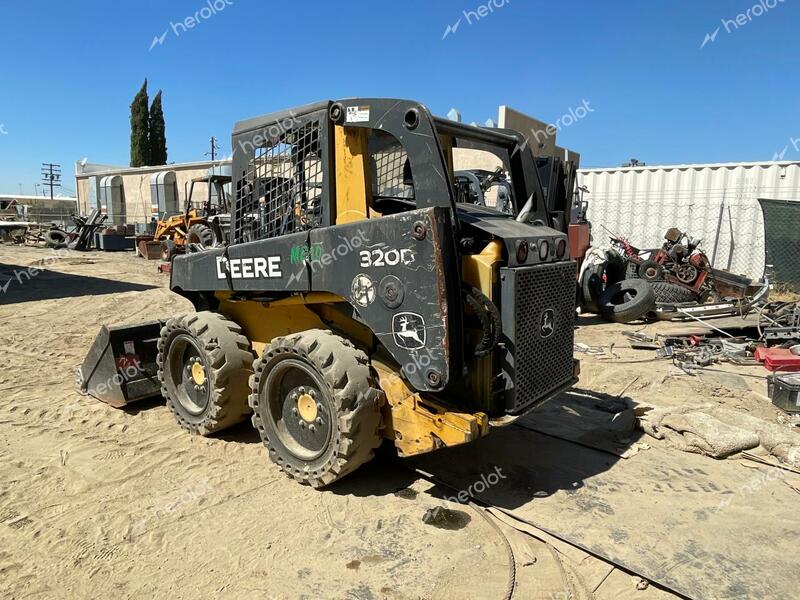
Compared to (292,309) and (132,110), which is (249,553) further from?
(132,110)

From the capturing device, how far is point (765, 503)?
3652 mm

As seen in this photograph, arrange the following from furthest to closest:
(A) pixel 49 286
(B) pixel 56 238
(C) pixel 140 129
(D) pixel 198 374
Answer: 1. (C) pixel 140 129
2. (B) pixel 56 238
3. (A) pixel 49 286
4. (D) pixel 198 374

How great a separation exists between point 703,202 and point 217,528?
14331 millimetres

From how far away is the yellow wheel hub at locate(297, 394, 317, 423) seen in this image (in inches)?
152

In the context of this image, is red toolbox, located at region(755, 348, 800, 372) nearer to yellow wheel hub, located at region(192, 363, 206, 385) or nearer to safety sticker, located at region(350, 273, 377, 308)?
safety sticker, located at region(350, 273, 377, 308)

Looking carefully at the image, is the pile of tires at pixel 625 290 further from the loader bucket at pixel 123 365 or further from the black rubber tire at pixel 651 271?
the loader bucket at pixel 123 365

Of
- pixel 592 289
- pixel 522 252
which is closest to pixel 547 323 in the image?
pixel 522 252

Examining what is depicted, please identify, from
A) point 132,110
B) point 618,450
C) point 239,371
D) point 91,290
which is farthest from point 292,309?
point 132,110

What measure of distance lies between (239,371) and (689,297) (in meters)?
9.35

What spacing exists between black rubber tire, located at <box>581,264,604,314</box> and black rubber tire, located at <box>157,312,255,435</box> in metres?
7.25

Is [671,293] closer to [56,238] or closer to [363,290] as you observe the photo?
[363,290]

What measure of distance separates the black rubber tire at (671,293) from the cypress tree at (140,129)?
40993 mm

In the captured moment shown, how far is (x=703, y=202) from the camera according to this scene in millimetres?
14125

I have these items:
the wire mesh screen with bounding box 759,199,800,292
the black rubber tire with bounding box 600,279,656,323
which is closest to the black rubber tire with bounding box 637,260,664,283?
the black rubber tire with bounding box 600,279,656,323
